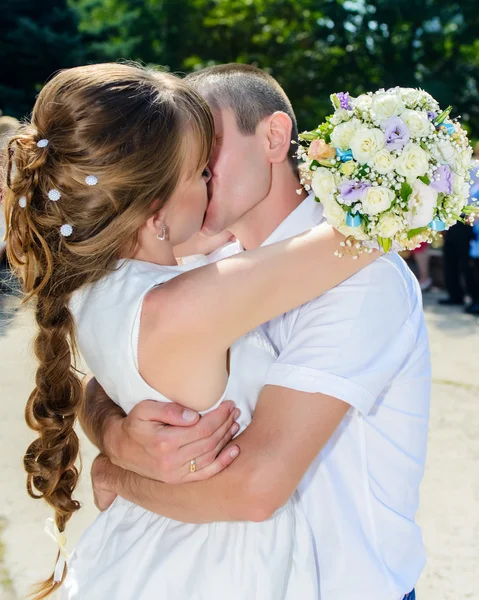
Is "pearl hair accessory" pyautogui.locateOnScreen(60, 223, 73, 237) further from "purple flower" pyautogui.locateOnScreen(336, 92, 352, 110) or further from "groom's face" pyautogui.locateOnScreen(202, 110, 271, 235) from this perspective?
"groom's face" pyautogui.locateOnScreen(202, 110, 271, 235)

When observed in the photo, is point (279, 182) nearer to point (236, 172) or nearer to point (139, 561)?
point (236, 172)

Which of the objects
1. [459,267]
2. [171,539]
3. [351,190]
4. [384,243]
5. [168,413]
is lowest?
[459,267]

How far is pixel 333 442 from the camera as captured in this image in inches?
75.0

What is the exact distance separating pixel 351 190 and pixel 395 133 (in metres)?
0.18

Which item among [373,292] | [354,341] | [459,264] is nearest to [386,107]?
[373,292]

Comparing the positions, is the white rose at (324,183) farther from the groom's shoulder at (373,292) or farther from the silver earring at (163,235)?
the silver earring at (163,235)

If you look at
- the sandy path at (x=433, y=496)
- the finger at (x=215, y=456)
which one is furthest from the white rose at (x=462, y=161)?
the sandy path at (x=433, y=496)

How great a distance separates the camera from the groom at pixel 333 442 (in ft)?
5.61

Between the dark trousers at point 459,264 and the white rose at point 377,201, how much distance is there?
27.9ft

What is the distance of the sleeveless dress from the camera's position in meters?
1.75

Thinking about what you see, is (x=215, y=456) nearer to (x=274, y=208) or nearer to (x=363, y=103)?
(x=363, y=103)

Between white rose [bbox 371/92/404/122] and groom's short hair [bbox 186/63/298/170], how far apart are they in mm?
894

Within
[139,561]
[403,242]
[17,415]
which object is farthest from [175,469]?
[17,415]

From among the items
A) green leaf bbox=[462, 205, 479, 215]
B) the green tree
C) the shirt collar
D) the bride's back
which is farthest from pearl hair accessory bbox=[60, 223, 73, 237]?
the green tree
